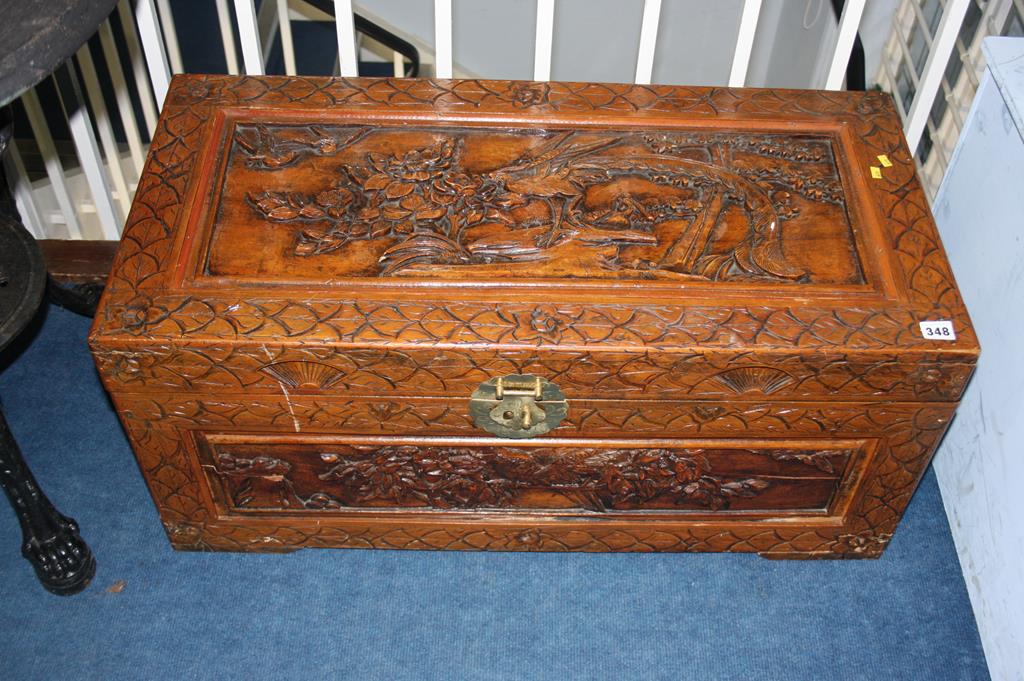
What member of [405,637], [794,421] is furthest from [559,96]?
[405,637]

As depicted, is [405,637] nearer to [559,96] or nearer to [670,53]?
[559,96]

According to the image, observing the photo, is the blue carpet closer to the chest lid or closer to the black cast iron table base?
the black cast iron table base

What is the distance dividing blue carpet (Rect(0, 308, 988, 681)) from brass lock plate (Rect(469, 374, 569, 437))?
363 mm

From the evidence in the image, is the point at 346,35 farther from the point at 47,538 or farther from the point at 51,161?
the point at 47,538

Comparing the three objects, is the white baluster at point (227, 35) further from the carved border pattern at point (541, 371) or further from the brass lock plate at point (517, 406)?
the brass lock plate at point (517, 406)

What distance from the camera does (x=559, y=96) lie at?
1.75m

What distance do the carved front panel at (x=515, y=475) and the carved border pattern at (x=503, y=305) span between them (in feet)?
0.69

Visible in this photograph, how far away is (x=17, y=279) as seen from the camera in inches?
63.3

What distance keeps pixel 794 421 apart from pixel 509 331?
44 cm

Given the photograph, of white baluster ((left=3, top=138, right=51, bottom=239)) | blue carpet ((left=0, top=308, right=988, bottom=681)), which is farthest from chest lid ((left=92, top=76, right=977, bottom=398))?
white baluster ((left=3, top=138, right=51, bottom=239))

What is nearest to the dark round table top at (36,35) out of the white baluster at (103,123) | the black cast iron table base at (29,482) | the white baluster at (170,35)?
the black cast iron table base at (29,482)

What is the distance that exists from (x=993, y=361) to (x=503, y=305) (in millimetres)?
820

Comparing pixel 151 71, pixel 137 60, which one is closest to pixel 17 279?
pixel 151 71

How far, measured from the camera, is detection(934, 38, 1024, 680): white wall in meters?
1.58
